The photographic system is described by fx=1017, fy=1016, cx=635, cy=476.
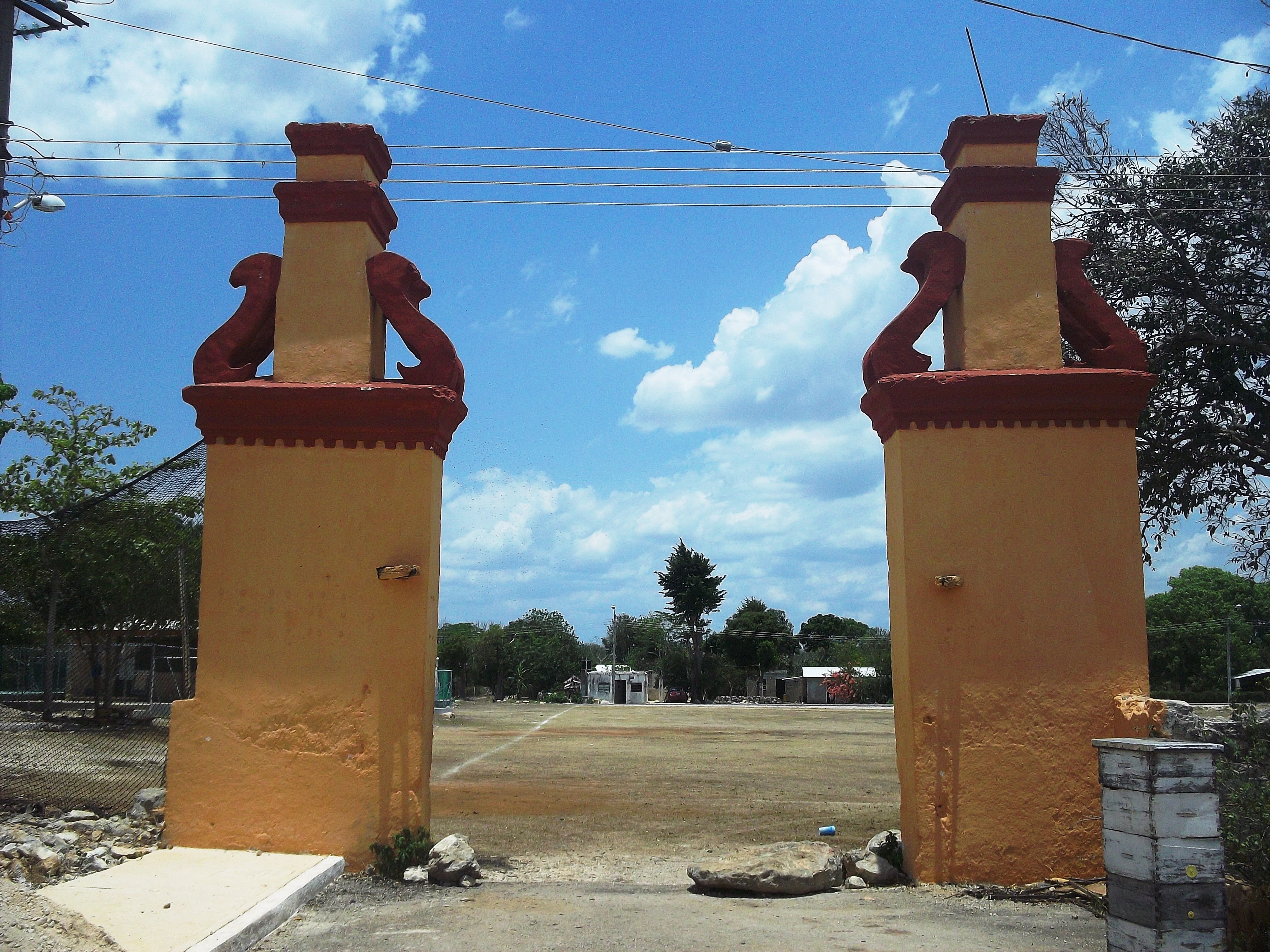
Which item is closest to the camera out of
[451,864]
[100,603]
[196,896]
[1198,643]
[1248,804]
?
[1248,804]

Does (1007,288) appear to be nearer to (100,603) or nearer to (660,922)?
(660,922)

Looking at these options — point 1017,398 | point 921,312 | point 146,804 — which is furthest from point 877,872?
point 146,804

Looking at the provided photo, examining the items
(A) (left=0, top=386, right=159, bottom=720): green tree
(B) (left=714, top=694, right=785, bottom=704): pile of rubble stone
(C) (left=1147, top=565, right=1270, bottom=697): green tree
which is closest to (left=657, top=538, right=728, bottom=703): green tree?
(B) (left=714, top=694, right=785, bottom=704): pile of rubble stone

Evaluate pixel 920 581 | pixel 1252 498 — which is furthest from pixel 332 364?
pixel 1252 498

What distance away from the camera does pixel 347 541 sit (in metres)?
7.95

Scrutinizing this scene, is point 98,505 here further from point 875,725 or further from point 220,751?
point 875,725

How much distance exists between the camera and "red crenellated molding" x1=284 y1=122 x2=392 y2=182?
8.40 m

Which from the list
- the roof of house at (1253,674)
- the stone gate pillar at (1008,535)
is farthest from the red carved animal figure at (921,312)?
the roof of house at (1253,674)

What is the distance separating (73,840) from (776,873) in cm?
527

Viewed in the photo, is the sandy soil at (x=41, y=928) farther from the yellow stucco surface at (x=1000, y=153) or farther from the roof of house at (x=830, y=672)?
the roof of house at (x=830, y=672)

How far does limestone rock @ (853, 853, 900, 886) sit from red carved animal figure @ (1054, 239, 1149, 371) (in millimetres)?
4271

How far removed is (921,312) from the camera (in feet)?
27.1

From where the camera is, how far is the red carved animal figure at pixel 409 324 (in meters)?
8.27

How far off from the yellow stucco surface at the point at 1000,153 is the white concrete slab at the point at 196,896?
743cm
